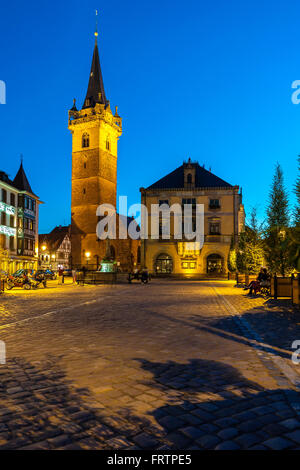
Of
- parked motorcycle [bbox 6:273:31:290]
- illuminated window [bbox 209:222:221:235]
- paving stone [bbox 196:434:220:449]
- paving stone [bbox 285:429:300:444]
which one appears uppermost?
illuminated window [bbox 209:222:221:235]

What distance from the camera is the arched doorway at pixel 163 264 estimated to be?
48000 mm

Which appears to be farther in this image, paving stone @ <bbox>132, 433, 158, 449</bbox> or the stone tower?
the stone tower

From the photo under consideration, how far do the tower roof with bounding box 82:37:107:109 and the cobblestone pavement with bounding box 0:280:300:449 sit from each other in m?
63.3

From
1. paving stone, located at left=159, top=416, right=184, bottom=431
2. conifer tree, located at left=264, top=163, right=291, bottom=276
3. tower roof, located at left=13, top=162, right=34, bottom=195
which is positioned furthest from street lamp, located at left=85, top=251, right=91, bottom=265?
paving stone, located at left=159, top=416, right=184, bottom=431

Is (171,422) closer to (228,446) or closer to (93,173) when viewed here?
(228,446)

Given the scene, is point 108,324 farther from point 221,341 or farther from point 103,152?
point 103,152

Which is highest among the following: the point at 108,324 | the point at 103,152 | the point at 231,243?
the point at 103,152

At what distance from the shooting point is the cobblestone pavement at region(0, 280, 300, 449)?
3154mm

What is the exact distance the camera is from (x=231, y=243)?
44.8 meters

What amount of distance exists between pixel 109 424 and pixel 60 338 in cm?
442

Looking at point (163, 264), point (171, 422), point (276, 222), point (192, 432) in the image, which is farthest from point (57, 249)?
point (192, 432)

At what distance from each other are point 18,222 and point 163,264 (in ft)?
59.7

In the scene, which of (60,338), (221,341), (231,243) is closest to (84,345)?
(60,338)

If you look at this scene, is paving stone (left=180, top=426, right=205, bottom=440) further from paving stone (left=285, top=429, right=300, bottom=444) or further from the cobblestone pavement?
paving stone (left=285, top=429, right=300, bottom=444)
